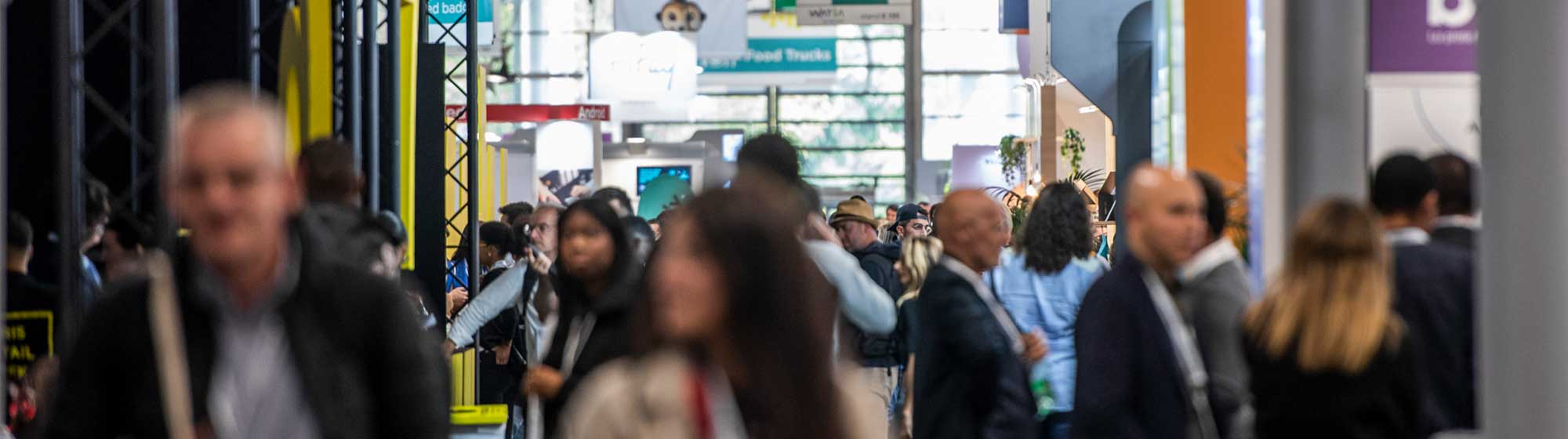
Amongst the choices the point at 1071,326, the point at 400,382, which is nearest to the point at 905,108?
the point at 1071,326

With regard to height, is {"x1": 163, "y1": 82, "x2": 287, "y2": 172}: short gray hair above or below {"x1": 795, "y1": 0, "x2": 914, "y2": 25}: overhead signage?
below

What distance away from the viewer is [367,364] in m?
2.26

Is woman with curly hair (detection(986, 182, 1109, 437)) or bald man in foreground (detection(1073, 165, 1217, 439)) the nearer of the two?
bald man in foreground (detection(1073, 165, 1217, 439))

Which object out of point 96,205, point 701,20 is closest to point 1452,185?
point 96,205

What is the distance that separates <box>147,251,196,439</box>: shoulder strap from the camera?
7.06 ft

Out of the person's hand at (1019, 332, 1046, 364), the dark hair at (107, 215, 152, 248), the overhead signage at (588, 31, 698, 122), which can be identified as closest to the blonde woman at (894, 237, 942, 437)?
the person's hand at (1019, 332, 1046, 364)

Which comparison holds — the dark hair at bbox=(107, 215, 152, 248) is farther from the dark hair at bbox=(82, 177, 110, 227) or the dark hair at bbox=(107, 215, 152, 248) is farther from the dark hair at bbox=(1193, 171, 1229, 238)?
the dark hair at bbox=(1193, 171, 1229, 238)

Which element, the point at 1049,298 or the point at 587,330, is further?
the point at 1049,298

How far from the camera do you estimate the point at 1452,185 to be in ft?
15.4

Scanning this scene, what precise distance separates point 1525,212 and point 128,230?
571 centimetres

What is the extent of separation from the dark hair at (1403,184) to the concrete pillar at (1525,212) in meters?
1.04

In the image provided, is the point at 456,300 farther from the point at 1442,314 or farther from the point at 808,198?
the point at 1442,314

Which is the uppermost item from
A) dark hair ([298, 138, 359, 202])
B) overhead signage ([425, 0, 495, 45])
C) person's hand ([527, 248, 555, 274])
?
overhead signage ([425, 0, 495, 45])

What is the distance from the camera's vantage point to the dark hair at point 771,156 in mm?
4348
